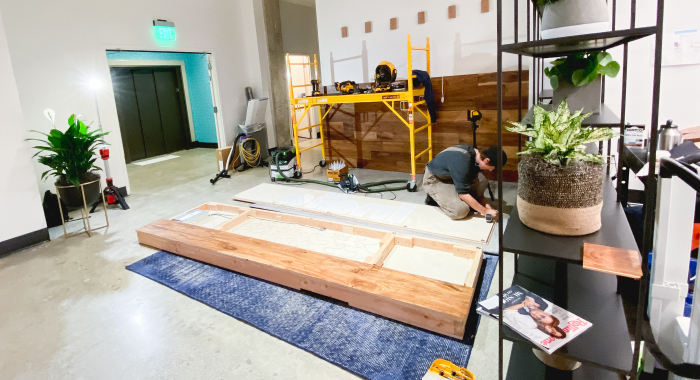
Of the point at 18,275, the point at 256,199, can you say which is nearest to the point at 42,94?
the point at 18,275

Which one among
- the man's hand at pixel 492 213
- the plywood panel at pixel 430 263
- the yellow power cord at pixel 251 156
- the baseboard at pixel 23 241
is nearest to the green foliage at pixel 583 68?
the plywood panel at pixel 430 263

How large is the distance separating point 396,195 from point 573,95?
2938 millimetres

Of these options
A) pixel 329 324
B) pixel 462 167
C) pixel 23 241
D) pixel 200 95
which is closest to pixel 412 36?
pixel 462 167

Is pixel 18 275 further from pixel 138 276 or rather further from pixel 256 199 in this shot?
pixel 256 199

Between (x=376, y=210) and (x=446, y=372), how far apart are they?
93.3 inches

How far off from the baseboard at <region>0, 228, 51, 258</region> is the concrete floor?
71mm

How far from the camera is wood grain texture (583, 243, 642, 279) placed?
38.3 inches

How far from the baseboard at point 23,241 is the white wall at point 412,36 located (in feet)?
13.2

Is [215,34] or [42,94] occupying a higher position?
[215,34]

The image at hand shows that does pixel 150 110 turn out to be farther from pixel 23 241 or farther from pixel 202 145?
pixel 23 241

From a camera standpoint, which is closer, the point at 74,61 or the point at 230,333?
the point at 230,333

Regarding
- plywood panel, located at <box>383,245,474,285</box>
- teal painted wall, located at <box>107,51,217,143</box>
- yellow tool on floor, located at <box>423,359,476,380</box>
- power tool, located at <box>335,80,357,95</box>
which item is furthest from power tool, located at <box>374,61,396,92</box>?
teal painted wall, located at <box>107,51,217,143</box>

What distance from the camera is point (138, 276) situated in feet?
9.69

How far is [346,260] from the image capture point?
2586 millimetres
